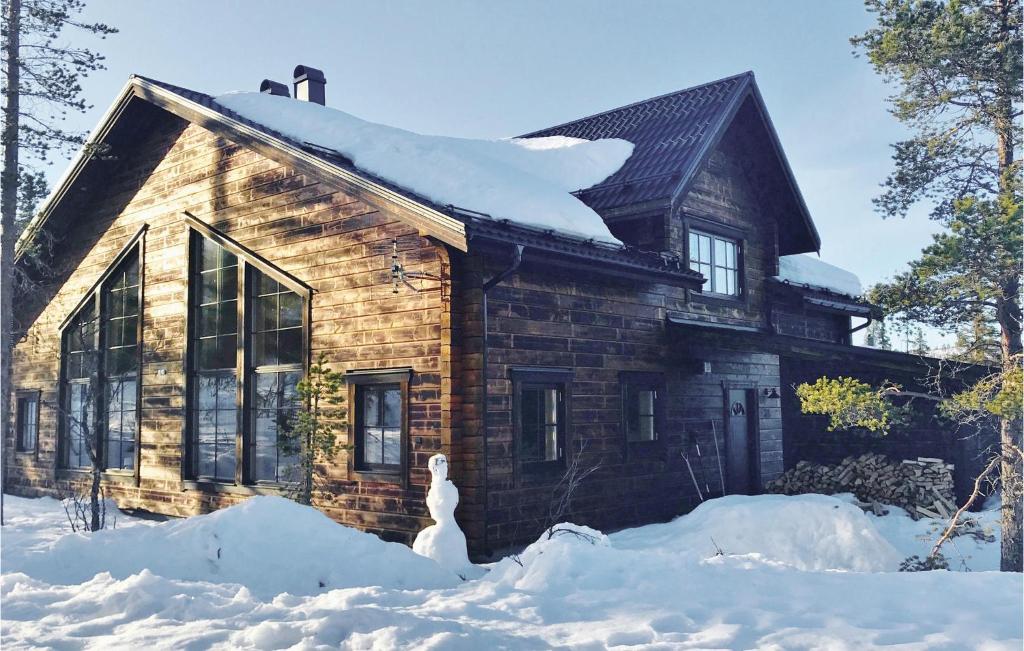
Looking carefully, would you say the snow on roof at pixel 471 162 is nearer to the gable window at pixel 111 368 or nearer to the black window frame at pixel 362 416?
the black window frame at pixel 362 416

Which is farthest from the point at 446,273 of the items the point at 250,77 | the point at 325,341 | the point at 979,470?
the point at 979,470

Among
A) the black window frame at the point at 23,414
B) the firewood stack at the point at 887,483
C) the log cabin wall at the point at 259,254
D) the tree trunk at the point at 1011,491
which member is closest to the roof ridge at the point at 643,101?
the tree trunk at the point at 1011,491

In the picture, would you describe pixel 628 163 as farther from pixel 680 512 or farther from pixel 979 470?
pixel 979 470

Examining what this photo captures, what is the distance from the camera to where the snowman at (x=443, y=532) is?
7.96 m

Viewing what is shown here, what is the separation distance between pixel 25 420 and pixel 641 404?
40.1 feet

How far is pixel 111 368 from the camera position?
14.0 meters

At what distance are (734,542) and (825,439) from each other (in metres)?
5.90

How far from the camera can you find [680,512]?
1201 cm

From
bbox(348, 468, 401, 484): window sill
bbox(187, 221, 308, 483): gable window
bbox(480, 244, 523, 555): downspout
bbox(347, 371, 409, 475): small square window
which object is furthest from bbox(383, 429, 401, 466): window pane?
bbox(187, 221, 308, 483): gable window

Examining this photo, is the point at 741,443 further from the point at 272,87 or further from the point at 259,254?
the point at 272,87

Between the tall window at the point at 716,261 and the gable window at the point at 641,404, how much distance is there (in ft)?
7.18

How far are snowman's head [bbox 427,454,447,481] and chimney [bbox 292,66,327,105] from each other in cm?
859

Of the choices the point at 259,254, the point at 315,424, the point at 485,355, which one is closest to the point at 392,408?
the point at 315,424

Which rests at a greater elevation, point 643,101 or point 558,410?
point 643,101
